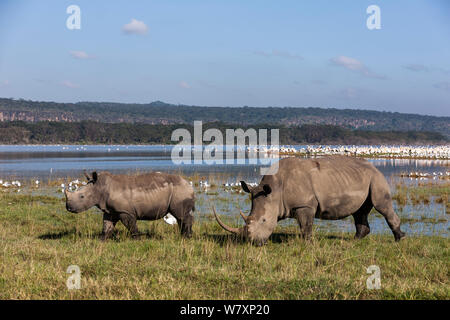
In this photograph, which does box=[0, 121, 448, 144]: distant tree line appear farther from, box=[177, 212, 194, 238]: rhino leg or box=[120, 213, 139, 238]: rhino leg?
box=[177, 212, 194, 238]: rhino leg

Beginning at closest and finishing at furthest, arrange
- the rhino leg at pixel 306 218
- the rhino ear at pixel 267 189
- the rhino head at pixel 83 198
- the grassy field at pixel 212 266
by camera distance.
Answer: the grassy field at pixel 212 266 < the rhino ear at pixel 267 189 < the rhino leg at pixel 306 218 < the rhino head at pixel 83 198

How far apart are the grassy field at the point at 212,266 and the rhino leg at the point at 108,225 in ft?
0.56

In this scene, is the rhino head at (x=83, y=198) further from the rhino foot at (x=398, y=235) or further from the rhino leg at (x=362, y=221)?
the rhino foot at (x=398, y=235)

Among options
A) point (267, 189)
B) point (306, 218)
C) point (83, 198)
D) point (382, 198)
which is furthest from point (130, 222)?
point (382, 198)

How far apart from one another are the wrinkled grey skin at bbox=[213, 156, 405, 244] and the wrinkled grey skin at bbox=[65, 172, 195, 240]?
1.60 m

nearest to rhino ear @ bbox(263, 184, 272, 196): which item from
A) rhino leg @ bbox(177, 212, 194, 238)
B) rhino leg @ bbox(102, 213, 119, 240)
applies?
rhino leg @ bbox(177, 212, 194, 238)

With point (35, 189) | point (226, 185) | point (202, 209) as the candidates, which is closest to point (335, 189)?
point (202, 209)

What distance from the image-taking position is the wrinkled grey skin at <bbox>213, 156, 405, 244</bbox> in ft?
30.9

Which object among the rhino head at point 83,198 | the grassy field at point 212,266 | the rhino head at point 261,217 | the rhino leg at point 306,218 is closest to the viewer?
the grassy field at point 212,266

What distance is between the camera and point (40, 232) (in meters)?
11.5

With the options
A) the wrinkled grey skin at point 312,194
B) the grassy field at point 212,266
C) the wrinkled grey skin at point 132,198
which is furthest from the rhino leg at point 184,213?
the wrinkled grey skin at point 312,194

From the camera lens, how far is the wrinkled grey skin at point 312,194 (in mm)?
9430
